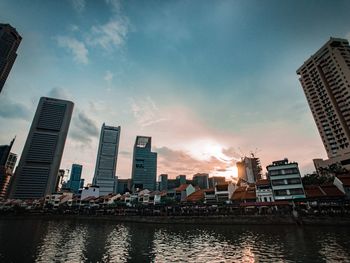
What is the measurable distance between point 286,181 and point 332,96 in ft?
310

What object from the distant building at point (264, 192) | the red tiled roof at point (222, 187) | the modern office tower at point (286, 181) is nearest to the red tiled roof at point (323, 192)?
the modern office tower at point (286, 181)

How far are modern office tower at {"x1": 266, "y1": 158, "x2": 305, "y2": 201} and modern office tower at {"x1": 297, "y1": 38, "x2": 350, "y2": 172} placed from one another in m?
65.3

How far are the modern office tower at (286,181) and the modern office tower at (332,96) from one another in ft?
214

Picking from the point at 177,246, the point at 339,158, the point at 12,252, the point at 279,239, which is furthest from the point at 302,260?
the point at 339,158

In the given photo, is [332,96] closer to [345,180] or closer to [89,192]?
[345,180]

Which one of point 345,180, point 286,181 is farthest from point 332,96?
point 286,181

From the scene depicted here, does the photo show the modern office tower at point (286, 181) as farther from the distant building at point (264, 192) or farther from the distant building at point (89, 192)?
the distant building at point (89, 192)

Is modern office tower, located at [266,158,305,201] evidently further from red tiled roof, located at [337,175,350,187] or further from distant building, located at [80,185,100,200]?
distant building, located at [80,185,100,200]

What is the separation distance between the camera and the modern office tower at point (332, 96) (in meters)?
118

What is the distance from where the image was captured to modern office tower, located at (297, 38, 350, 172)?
4641 inches

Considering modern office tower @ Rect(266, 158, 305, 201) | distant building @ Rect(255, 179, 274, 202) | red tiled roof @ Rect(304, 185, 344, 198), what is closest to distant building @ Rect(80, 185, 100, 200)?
distant building @ Rect(255, 179, 274, 202)

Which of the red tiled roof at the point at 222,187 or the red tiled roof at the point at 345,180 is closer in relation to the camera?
the red tiled roof at the point at 345,180

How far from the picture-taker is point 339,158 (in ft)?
369

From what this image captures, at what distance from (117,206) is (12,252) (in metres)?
79.1
